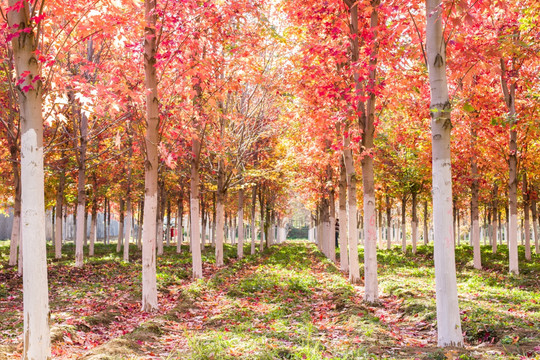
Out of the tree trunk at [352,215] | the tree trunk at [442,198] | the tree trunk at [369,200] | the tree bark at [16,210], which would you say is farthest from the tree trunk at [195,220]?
the tree trunk at [442,198]

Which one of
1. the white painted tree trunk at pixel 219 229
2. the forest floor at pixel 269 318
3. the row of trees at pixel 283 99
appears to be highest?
the row of trees at pixel 283 99

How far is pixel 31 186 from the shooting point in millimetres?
5180

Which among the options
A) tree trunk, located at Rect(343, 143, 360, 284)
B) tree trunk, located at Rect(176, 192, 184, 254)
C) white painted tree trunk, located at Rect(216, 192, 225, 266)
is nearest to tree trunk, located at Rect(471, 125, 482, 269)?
tree trunk, located at Rect(343, 143, 360, 284)

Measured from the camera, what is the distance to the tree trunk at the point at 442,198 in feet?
20.3

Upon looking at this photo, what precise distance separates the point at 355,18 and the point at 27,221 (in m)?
9.75

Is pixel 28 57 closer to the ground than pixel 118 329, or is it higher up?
higher up

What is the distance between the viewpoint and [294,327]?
8023 millimetres

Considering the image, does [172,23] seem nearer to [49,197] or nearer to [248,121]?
[248,121]

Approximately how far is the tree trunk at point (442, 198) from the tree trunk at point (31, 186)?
16.5ft

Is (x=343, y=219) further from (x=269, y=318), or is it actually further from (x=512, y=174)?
(x=269, y=318)

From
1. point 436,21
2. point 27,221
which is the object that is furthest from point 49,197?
point 436,21

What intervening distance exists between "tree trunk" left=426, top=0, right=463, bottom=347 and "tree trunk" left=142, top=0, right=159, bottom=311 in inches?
242

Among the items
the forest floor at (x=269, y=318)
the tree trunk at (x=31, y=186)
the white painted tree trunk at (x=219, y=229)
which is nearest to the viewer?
the tree trunk at (x=31, y=186)

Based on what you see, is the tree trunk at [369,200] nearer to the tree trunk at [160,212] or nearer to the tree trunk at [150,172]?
the tree trunk at [150,172]
